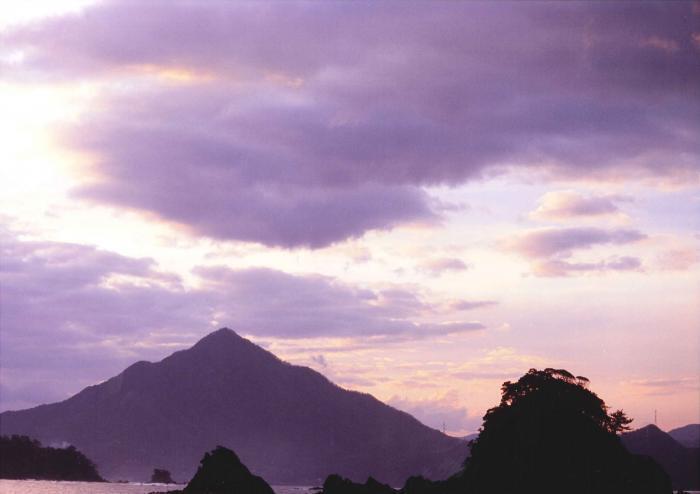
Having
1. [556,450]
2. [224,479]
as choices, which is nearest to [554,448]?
[556,450]

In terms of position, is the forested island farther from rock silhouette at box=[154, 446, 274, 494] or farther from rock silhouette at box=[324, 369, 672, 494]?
rock silhouette at box=[154, 446, 274, 494]

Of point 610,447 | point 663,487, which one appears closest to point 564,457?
point 610,447

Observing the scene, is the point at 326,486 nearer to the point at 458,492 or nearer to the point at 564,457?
the point at 458,492

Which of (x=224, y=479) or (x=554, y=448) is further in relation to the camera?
(x=224, y=479)

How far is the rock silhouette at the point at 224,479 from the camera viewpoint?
139625 millimetres

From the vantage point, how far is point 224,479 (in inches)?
5630

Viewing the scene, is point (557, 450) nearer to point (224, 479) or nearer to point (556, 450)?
point (556, 450)

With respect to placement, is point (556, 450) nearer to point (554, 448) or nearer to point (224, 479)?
point (554, 448)

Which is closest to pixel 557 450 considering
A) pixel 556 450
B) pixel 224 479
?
pixel 556 450

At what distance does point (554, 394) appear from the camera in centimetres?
9700

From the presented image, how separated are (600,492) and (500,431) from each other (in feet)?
39.3

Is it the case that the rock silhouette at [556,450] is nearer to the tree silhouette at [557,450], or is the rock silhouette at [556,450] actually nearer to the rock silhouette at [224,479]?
the tree silhouette at [557,450]

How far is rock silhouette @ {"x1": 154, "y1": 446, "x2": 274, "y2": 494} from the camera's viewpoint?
13962cm

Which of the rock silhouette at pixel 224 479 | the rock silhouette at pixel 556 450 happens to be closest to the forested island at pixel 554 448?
the rock silhouette at pixel 556 450
